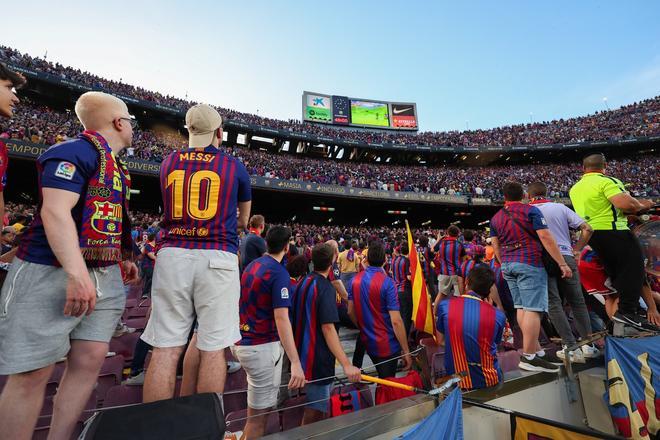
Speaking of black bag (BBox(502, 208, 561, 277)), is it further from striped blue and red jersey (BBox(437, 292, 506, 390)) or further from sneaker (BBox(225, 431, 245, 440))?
sneaker (BBox(225, 431, 245, 440))

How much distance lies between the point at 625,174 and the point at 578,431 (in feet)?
127

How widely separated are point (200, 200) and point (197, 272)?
16.9 inches

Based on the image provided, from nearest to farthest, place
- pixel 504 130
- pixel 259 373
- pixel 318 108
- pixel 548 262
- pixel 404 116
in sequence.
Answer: pixel 259 373, pixel 548 262, pixel 318 108, pixel 404 116, pixel 504 130

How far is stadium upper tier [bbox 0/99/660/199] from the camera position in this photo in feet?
64.4

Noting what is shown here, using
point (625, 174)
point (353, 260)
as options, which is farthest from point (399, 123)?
point (353, 260)

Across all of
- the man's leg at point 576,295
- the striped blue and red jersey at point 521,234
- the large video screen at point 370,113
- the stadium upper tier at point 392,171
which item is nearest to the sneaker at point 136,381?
the striped blue and red jersey at point 521,234

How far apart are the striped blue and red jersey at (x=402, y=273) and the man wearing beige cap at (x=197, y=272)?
173 inches

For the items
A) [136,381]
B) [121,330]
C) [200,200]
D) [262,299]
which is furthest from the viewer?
[121,330]

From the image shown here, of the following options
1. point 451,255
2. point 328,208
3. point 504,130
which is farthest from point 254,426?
point 504,130

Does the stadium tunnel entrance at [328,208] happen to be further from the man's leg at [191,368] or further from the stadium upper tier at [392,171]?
the man's leg at [191,368]

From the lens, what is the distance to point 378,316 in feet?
10.3

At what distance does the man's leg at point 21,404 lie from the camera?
48.2 inches

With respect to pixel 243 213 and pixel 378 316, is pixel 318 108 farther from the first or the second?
pixel 243 213

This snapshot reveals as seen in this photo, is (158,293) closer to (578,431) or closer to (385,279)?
(385,279)
